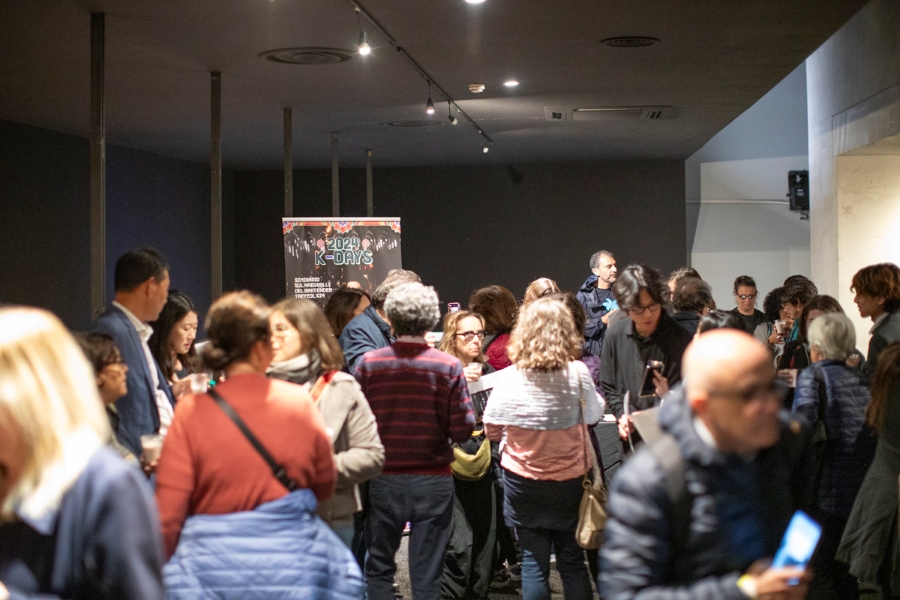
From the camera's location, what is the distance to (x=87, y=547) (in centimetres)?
154

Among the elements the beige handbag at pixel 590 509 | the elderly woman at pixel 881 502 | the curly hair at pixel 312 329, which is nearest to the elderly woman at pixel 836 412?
the elderly woman at pixel 881 502

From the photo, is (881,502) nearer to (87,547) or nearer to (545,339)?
(545,339)

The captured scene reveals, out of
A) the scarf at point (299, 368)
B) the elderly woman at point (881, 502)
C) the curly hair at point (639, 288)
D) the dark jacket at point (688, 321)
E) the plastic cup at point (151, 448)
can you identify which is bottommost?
the elderly woman at point (881, 502)

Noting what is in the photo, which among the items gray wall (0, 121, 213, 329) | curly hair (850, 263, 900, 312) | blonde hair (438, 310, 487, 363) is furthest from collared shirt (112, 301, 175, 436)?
gray wall (0, 121, 213, 329)

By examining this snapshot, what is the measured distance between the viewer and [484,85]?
826cm

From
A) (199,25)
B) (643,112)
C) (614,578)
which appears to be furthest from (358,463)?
(643,112)

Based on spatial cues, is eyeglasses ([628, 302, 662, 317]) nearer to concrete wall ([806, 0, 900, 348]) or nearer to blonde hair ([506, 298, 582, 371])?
blonde hair ([506, 298, 582, 371])

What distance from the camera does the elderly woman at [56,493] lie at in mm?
1516

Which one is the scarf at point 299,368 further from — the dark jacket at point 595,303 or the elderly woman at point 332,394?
the dark jacket at point 595,303

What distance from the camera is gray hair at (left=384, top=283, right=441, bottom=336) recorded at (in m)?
3.63

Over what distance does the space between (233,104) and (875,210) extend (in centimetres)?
613

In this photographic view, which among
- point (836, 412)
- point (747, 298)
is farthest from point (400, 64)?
point (836, 412)

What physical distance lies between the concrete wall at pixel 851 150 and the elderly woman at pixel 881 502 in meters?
3.91

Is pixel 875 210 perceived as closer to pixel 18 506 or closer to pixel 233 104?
pixel 233 104
